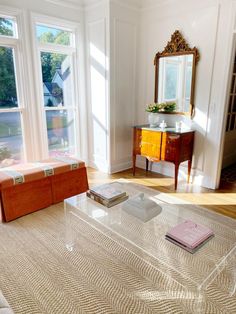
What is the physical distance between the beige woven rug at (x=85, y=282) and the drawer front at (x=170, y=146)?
5.18 feet

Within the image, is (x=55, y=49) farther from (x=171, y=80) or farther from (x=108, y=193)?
(x=108, y=193)

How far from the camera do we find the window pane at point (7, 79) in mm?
3156

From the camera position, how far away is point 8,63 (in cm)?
320

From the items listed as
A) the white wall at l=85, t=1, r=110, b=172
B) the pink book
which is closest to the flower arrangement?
the white wall at l=85, t=1, r=110, b=172

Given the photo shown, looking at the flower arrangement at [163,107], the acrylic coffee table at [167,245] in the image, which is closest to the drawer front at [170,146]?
the flower arrangement at [163,107]

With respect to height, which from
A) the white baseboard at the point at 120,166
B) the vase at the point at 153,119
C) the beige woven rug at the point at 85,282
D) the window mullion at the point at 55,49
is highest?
the window mullion at the point at 55,49

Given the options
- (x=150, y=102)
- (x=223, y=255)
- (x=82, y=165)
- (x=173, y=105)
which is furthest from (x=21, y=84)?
(x=223, y=255)

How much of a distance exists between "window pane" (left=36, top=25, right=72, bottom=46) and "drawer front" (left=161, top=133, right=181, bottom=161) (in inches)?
85.9

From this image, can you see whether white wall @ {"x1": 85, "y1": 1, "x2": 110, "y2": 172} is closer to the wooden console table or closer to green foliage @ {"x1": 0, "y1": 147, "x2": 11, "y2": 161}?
the wooden console table

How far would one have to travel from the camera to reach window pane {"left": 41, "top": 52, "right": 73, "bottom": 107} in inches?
142

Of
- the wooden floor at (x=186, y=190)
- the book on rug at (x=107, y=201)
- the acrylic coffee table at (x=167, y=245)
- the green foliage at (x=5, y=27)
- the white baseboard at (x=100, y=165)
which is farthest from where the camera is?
the white baseboard at (x=100, y=165)

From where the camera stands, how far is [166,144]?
3.28 meters

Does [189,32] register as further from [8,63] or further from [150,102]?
[8,63]

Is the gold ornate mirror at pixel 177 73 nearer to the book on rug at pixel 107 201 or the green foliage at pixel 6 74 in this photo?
the book on rug at pixel 107 201
